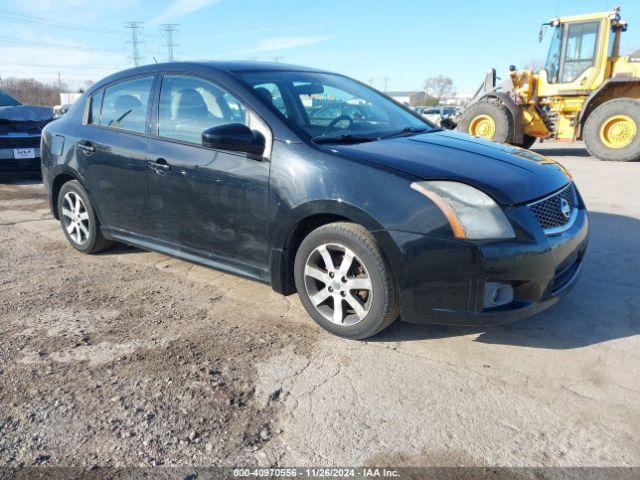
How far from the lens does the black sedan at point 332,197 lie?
2.73 meters

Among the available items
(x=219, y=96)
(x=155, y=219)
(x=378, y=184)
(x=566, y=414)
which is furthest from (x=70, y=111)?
(x=566, y=414)

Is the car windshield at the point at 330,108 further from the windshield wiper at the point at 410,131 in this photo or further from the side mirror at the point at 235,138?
the side mirror at the point at 235,138

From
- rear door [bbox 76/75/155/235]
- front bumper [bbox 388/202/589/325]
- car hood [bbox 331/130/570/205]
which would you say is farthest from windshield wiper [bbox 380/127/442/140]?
rear door [bbox 76/75/155/235]

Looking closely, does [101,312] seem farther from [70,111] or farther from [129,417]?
[70,111]

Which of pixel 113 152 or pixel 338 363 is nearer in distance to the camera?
pixel 338 363

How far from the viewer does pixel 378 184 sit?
282 centimetres

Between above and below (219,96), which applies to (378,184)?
below

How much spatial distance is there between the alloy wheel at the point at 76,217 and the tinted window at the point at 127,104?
2.67 ft

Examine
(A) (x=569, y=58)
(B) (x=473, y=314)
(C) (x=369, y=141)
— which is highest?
(A) (x=569, y=58)

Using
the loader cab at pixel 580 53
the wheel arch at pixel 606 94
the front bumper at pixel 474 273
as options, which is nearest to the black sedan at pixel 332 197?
the front bumper at pixel 474 273

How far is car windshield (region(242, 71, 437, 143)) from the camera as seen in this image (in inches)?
133

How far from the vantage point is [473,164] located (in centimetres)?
301

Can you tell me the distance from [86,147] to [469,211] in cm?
331

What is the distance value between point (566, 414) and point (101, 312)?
114 inches
